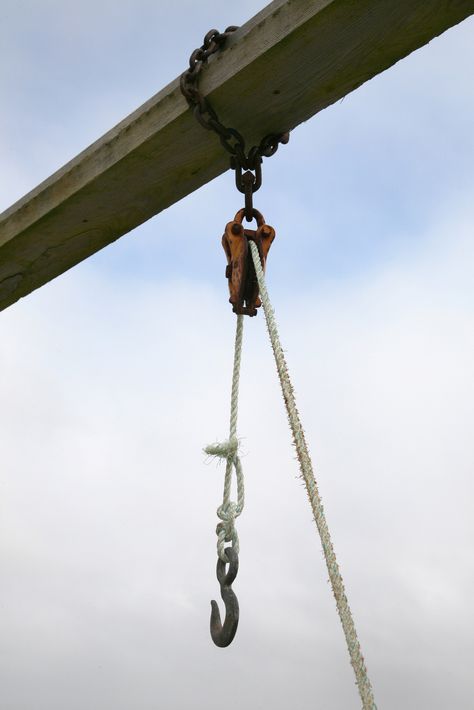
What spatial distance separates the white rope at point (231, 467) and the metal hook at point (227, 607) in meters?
0.02

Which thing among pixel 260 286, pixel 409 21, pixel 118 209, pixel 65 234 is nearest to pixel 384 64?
pixel 409 21

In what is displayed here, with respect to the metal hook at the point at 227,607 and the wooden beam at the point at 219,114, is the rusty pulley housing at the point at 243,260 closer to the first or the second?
the wooden beam at the point at 219,114

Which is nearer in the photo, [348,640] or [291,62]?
[348,640]

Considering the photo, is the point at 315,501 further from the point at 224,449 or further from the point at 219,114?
the point at 219,114

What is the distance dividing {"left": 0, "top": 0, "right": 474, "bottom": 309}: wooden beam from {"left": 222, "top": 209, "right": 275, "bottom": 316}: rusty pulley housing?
17 centimetres

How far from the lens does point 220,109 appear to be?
4.77 feet

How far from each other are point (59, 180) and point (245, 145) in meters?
0.41

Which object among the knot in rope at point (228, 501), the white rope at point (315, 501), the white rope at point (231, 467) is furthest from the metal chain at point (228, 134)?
the knot in rope at point (228, 501)

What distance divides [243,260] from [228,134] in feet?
0.74

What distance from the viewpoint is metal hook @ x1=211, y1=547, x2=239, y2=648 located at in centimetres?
126

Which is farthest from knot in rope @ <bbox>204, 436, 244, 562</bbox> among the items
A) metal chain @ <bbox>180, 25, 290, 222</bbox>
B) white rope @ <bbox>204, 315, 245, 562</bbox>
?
metal chain @ <bbox>180, 25, 290, 222</bbox>

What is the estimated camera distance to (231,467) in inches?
56.7

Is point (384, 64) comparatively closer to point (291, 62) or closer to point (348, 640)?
point (291, 62)

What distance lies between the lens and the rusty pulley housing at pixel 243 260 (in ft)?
4.81
